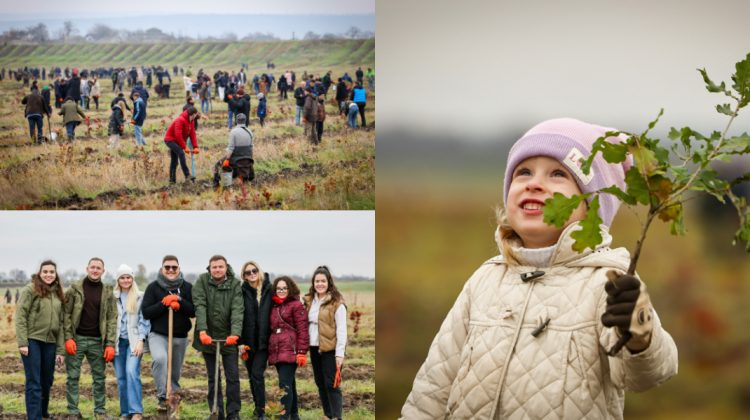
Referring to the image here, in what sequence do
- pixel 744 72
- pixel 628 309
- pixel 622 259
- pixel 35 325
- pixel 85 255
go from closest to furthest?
pixel 628 309 < pixel 744 72 < pixel 622 259 < pixel 35 325 < pixel 85 255

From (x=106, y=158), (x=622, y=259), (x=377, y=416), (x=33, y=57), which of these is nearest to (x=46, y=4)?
(x=33, y=57)

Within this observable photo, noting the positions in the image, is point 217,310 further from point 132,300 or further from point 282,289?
point 132,300

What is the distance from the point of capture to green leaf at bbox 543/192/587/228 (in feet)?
9.39

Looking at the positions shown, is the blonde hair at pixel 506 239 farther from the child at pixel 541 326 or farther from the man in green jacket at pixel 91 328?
the man in green jacket at pixel 91 328

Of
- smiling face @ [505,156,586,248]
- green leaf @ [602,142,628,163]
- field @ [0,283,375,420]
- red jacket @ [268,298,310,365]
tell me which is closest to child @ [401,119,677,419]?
smiling face @ [505,156,586,248]

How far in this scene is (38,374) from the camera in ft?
28.3

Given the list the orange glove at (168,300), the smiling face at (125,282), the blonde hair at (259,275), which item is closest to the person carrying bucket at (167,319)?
the orange glove at (168,300)

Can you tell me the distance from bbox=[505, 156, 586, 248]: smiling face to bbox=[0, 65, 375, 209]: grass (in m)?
5.61

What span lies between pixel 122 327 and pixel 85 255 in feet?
2.86

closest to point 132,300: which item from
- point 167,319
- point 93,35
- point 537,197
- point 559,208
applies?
point 167,319

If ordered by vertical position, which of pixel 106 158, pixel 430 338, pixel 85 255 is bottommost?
pixel 430 338

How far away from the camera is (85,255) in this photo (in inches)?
357

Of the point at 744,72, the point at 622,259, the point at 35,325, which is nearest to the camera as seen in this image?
the point at 744,72

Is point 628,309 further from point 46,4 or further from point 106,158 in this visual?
point 46,4
